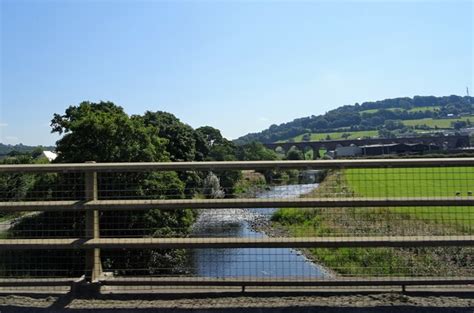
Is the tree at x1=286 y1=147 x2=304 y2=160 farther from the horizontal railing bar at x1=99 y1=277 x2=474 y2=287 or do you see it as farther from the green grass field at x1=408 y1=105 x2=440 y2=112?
the green grass field at x1=408 y1=105 x2=440 y2=112

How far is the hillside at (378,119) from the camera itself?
128 meters

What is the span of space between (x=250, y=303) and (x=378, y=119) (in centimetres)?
15158

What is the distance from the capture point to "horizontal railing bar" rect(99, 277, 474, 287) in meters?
5.05

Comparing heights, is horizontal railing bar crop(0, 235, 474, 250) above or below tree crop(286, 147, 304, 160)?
below

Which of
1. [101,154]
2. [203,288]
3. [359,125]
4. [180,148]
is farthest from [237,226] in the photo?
[359,125]

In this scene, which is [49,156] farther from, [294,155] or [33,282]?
[33,282]

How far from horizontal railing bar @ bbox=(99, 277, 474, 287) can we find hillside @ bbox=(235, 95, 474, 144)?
11561 centimetres

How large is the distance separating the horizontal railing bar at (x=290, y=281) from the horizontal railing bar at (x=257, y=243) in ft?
1.50

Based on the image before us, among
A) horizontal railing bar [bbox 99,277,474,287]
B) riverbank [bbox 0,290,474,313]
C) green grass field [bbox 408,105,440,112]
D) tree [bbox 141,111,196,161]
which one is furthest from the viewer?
green grass field [bbox 408,105,440,112]

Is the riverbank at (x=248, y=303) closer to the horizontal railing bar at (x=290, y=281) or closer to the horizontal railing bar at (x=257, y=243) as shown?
the horizontal railing bar at (x=290, y=281)

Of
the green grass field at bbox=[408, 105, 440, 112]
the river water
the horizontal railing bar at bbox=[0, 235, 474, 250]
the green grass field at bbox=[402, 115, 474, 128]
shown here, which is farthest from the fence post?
the green grass field at bbox=[408, 105, 440, 112]

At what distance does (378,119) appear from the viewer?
150m

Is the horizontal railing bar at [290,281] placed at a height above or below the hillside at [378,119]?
below

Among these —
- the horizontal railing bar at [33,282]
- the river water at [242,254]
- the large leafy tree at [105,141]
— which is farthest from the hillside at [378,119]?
the horizontal railing bar at [33,282]
